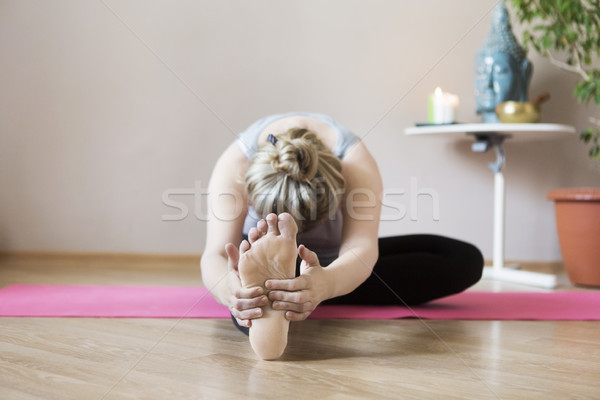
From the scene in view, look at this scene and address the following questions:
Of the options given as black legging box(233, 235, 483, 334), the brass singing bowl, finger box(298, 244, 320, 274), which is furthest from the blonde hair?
the brass singing bowl

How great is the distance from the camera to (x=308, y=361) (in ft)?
4.15

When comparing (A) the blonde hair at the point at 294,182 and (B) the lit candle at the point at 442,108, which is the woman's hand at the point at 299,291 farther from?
(B) the lit candle at the point at 442,108

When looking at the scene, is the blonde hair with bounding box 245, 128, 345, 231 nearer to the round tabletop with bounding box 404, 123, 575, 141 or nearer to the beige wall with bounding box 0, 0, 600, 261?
the round tabletop with bounding box 404, 123, 575, 141

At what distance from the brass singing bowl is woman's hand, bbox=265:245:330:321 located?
149cm

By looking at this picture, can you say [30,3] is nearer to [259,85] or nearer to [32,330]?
[259,85]

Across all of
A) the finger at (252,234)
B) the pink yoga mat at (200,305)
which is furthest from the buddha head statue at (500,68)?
the finger at (252,234)

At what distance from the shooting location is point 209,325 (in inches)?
63.6

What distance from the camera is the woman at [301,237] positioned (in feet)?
4.03

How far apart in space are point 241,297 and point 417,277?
2.23 feet

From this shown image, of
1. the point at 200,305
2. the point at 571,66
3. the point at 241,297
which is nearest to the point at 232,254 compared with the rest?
the point at 241,297

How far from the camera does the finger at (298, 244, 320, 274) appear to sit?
1254 mm

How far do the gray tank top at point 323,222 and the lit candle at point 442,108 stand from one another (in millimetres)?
1009

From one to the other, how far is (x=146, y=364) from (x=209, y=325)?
400mm

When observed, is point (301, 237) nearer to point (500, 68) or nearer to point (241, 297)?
point (241, 297)
